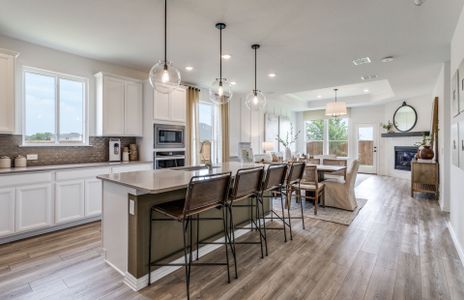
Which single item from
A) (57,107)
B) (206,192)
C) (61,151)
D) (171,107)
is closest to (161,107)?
(171,107)

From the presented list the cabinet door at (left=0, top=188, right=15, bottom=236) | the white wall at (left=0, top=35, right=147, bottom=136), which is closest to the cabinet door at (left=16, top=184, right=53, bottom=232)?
the cabinet door at (left=0, top=188, right=15, bottom=236)

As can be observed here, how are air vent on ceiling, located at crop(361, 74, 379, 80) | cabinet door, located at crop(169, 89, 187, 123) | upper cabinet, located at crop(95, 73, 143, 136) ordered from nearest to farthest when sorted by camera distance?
upper cabinet, located at crop(95, 73, 143, 136) → cabinet door, located at crop(169, 89, 187, 123) → air vent on ceiling, located at crop(361, 74, 379, 80)

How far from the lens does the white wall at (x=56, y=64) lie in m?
3.39

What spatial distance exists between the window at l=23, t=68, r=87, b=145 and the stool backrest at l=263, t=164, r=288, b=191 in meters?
3.25

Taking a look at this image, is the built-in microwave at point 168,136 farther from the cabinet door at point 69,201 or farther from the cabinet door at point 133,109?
the cabinet door at point 69,201

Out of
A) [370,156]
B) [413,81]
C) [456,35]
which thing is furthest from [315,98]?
[456,35]

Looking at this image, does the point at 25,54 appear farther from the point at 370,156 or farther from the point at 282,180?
the point at 370,156

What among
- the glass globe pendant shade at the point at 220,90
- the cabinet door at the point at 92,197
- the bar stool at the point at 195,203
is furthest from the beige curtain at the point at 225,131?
the bar stool at the point at 195,203

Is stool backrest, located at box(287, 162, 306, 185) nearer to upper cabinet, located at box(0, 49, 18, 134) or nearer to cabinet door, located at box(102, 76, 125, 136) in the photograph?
cabinet door, located at box(102, 76, 125, 136)

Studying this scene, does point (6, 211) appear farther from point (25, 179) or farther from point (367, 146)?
point (367, 146)

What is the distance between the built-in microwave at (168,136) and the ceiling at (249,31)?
115 centimetres

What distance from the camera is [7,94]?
10.1 ft

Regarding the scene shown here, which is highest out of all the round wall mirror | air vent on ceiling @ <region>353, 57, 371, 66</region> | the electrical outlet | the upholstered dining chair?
air vent on ceiling @ <region>353, 57, 371, 66</region>

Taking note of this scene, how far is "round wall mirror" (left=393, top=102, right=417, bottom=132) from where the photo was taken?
26.5ft
